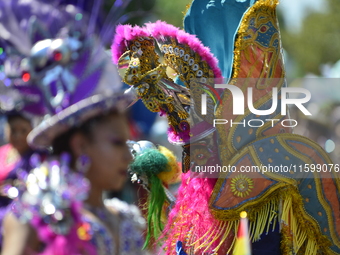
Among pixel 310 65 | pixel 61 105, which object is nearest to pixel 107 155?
pixel 61 105

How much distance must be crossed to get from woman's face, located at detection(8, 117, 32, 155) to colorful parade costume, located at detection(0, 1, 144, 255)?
507 millimetres

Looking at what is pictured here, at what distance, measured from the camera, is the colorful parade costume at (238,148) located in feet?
11.8

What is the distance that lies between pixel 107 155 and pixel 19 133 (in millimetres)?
868

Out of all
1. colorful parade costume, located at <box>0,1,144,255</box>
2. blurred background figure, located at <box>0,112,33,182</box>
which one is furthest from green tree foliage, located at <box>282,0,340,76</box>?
colorful parade costume, located at <box>0,1,144,255</box>

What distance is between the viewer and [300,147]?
3.67 m

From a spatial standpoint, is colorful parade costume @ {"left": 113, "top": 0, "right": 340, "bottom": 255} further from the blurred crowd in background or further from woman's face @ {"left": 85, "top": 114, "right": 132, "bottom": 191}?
woman's face @ {"left": 85, "top": 114, "right": 132, "bottom": 191}

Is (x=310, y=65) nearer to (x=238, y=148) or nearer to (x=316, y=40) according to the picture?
(x=316, y=40)

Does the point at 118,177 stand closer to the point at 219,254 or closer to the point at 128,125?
the point at 128,125

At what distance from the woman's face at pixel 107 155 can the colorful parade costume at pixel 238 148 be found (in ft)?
3.69

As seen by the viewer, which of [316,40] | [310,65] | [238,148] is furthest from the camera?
[310,65]

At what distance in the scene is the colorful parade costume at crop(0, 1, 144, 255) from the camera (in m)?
2.31

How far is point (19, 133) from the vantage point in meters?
3.17

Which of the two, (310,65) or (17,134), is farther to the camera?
(310,65)

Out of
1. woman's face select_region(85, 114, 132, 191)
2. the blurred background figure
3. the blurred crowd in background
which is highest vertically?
the blurred crowd in background
